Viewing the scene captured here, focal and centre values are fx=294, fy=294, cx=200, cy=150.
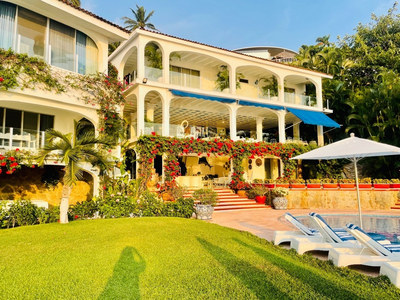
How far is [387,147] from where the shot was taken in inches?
337

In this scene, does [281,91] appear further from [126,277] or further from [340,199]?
[126,277]

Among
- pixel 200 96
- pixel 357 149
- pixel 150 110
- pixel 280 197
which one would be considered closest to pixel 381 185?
pixel 280 197

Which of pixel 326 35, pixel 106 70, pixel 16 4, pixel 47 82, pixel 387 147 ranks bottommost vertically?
pixel 387 147

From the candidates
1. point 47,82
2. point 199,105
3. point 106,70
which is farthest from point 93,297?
point 199,105

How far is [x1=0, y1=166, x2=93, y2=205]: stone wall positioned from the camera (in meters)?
12.6

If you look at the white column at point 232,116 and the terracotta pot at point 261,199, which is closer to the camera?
the terracotta pot at point 261,199

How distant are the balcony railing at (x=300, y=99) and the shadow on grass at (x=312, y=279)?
67.3ft

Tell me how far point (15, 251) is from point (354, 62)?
114 feet

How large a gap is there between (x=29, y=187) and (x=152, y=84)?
30.4 ft

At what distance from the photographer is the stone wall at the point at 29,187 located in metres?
12.6

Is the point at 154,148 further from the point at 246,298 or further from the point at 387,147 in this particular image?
the point at 246,298

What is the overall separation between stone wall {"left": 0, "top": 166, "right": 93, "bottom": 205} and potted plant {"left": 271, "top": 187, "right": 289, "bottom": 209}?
10347 millimetres

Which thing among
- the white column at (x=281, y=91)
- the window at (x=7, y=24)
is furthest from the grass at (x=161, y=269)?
the white column at (x=281, y=91)

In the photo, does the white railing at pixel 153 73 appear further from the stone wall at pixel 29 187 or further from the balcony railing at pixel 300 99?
the balcony railing at pixel 300 99
